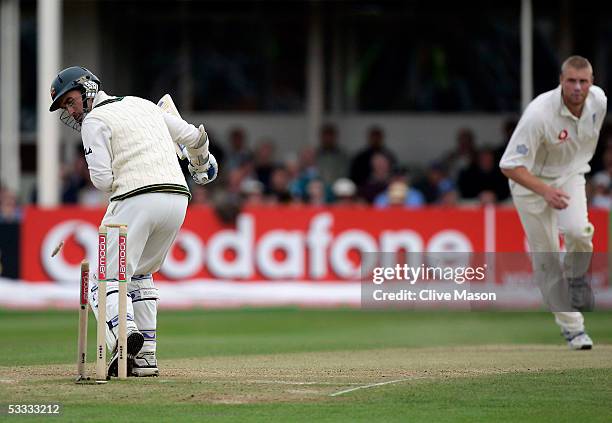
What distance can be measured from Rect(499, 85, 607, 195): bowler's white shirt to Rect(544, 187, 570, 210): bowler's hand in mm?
331

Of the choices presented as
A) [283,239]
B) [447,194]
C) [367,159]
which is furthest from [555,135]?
[367,159]

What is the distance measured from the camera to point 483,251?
58.6ft

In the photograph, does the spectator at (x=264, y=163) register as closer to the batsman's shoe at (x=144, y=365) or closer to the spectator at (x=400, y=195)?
the spectator at (x=400, y=195)

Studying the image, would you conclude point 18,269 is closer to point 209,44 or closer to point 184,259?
point 184,259

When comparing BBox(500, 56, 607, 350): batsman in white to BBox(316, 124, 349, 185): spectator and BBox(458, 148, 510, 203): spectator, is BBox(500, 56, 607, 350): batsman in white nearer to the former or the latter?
BBox(458, 148, 510, 203): spectator

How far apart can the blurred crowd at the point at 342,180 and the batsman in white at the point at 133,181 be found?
9.52 meters

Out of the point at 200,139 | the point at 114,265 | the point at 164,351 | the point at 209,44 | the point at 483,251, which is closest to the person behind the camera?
the point at 114,265

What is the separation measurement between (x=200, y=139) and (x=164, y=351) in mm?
2921

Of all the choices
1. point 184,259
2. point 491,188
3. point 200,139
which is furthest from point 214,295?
point 200,139

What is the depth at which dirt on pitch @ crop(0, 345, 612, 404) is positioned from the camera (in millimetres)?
7531

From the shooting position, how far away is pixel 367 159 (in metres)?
21.4

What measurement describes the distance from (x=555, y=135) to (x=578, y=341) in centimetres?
173

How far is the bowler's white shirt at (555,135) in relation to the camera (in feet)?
34.9

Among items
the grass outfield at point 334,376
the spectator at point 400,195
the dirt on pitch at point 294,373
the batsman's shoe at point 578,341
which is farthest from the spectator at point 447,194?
the batsman's shoe at point 578,341
